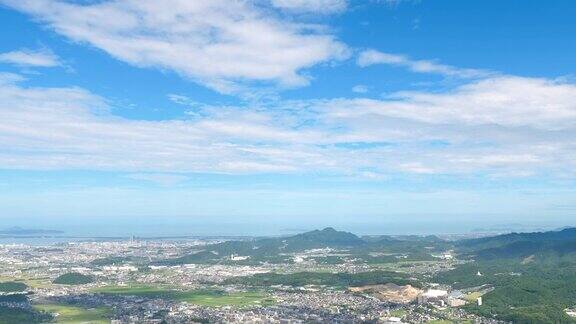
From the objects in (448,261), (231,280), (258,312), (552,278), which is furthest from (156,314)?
(448,261)

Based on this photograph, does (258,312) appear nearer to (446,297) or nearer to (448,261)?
(446,297)

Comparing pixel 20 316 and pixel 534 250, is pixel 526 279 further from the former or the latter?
pixel 20 316

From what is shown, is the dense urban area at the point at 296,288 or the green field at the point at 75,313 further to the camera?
the dense urban area at the point at 296,288

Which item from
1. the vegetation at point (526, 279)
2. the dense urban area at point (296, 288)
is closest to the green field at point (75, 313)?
the dense urban area at point (296, 288)

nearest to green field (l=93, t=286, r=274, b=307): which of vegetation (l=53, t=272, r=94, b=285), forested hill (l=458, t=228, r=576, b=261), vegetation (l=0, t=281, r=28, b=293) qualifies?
vegetation (l=53, t=272, r=94, b=285)

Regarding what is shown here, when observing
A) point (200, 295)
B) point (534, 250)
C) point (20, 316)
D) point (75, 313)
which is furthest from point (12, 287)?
point (534, 250)

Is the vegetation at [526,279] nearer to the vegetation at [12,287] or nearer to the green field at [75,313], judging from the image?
the green field at [75,313]

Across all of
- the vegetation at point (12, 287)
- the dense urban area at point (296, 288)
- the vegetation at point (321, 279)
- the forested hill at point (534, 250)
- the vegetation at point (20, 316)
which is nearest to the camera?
the vegetation at point (20, 316)
